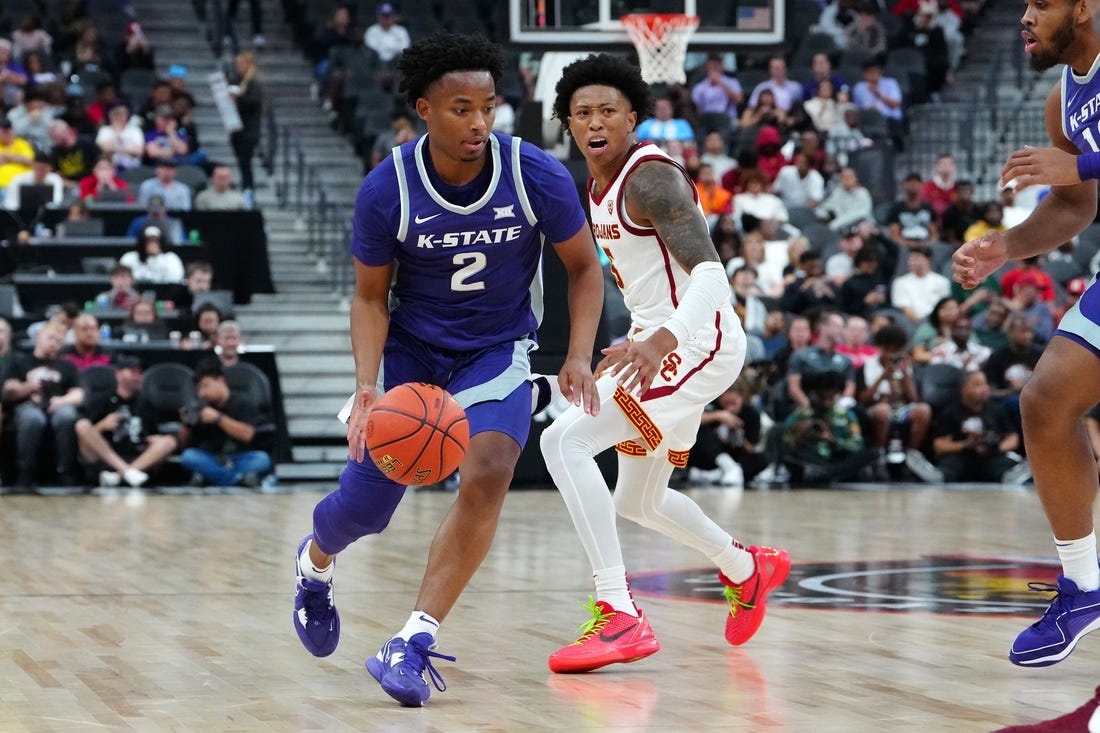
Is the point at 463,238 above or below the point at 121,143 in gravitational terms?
above

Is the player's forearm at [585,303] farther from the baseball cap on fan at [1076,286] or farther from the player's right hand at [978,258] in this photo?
the baseball cap on fan at [1076,286]

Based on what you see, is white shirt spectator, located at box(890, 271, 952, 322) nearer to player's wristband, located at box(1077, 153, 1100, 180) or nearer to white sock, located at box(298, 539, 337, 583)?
player's wristband, located at box(1077, 153, 1100, 180)

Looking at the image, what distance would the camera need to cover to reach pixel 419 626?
481 cm

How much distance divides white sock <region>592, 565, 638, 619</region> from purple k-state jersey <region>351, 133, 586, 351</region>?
35.3 inches

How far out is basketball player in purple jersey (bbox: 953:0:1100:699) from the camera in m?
4.82

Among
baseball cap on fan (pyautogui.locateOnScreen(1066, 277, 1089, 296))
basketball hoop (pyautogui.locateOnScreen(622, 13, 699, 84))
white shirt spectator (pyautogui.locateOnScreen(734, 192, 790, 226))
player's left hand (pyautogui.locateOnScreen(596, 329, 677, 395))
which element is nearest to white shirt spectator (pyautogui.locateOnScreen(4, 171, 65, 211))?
basketball hoop (pyautogui.locateOnScreen(622, 13, 699, 84))

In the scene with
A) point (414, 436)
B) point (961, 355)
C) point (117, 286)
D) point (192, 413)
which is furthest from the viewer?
point (961, 355)

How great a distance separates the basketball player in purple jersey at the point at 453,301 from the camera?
4.87m

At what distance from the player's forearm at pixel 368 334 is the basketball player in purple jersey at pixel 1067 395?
1.74 meters

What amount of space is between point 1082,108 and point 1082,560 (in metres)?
1.37

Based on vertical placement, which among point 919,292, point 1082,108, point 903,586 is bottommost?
point 919,292

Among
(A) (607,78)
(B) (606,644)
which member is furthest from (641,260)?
(B) (606,644)

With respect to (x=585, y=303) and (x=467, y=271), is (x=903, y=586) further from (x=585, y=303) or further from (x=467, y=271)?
(x=467, y=271)

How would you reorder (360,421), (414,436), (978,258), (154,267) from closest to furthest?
(414,436)
(360,421)
(978,258)
(154,267)
